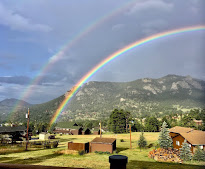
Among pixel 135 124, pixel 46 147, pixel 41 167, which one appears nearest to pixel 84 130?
pixel 135 124

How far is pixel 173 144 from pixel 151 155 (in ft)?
35.5

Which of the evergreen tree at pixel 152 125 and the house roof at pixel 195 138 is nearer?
the house roof at pixel 195 138

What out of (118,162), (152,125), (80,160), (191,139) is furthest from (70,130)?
(118,162)

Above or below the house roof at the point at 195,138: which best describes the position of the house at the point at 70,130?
below

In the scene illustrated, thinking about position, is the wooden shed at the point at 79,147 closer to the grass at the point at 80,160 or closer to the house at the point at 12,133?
the grass at the point at 80,160

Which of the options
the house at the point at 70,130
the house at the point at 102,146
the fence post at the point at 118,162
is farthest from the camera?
the house at the point at 70,130

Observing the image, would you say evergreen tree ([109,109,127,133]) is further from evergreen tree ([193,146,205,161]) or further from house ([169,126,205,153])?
evergreen tree ([193,146,205,161])

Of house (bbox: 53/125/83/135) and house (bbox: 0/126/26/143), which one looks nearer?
house (bbox: 0/126/26/143)

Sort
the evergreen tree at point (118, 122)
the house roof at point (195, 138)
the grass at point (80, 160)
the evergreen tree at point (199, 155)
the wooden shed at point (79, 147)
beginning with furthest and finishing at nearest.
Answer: the evergreen tree at point (118, 122) < the wooden shed at point (79, 147) < the house roof at point (195, 138) < the evergreen tree at point (199, 155) < the grass at point (80, 160)

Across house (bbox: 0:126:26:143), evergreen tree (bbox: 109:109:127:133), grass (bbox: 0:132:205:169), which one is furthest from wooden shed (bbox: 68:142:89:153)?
evergreen tree (bbox: 109:109:127:133)

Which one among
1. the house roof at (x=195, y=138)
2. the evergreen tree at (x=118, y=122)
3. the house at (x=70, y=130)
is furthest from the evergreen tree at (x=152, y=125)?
the house roof at (x=195, y=138)

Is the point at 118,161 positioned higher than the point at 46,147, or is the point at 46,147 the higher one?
the point at 118,161

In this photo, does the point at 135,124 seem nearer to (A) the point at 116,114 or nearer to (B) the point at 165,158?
(A) the point at 116,114

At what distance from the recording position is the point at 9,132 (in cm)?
5434
